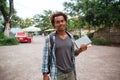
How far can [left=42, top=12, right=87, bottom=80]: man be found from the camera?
134 inches

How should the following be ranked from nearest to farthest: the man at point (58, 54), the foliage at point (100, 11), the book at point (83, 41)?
1. the man at point (58, 54)
2. the book at point (83, 41)
3. the foliage at point (100, 11)

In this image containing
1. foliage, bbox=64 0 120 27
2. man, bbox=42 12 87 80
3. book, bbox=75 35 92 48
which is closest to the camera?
man, bbox=42 12 87 80

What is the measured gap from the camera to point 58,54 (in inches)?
134

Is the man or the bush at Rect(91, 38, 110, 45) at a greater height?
the man

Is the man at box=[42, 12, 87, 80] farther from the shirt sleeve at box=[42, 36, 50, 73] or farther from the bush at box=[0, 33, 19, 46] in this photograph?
the bush at box=[0, 33, 19, 46]

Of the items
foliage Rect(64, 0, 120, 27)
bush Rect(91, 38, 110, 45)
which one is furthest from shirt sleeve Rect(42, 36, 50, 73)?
bush Rect(91, 38, 110, 45)

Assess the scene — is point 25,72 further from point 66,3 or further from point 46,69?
point 66,3

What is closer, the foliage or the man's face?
the man's face

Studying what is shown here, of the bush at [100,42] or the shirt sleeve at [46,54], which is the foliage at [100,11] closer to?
the bush at [100,42]

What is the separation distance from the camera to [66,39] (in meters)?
3.49

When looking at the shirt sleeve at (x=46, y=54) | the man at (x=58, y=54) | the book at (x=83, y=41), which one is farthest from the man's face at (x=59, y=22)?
the book at (x=83, y=41)

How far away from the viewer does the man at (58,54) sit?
341 centimetres

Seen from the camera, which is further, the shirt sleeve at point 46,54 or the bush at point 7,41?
the bush at point 7,41

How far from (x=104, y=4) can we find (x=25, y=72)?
17692mm
